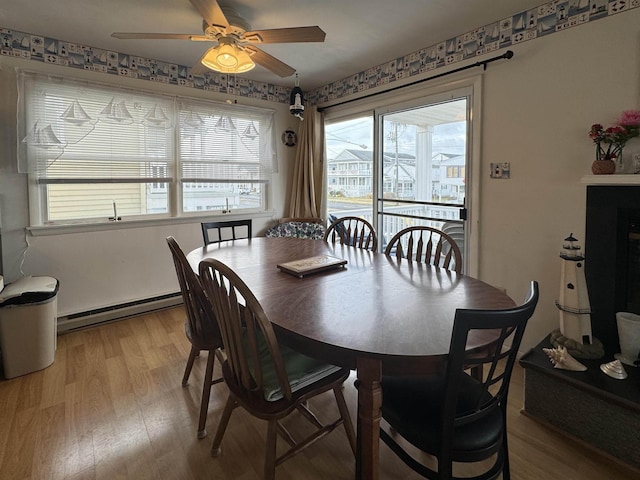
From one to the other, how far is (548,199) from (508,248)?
17.2 inches

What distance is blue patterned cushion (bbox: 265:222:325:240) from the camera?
158 inches

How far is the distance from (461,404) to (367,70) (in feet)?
10.7

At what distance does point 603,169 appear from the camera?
197 centimetres

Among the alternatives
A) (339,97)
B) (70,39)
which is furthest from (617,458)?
(70,39)

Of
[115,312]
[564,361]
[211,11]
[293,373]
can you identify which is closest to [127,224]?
[115,312]

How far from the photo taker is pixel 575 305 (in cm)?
196

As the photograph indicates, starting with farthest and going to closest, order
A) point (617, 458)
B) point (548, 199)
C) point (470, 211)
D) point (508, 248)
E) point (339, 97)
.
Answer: point (339, 97)
point (470, 211)
point (508, 248)
point (548, 199)
point (617, 458)

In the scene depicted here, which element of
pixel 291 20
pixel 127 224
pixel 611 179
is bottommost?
pixel 127 224

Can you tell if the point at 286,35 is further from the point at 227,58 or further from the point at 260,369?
the point at 260,369

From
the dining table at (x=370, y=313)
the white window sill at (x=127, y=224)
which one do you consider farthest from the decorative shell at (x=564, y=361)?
the white window sill at (x=127, y=224)

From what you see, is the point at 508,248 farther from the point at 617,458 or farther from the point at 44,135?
the point at 44,135

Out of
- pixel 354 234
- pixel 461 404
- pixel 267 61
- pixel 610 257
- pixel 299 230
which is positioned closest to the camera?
pixel 461 404

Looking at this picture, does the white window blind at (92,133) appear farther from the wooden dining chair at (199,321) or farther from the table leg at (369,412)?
the table leg at (369,412)

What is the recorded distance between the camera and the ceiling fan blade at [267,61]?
7.15 ft
